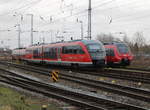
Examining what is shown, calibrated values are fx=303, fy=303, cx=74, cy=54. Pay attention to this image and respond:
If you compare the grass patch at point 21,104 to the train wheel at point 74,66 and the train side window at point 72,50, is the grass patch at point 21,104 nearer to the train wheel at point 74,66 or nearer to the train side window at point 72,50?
the train side window at point 72,50

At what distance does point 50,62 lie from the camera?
3594 cm

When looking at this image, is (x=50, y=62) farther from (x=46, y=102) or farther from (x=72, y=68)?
(x=46, y=102)

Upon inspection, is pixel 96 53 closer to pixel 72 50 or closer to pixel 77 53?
pixel 77 53

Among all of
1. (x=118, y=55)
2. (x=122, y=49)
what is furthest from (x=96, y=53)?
(x=122, y=49)

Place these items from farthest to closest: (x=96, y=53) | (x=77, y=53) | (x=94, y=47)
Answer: (x=77, y=53), (x=94, y=47), (x=96, y=53)

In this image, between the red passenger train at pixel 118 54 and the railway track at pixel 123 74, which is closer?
the railway track at pixel 123 74

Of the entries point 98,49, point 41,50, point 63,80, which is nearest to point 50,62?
point 41,50

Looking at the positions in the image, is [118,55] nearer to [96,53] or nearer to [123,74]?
[96,53]

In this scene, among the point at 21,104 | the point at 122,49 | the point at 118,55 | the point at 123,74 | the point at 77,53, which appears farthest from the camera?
the point at 122,49

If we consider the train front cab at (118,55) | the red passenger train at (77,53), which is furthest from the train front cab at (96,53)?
the train front cab at (118,55)

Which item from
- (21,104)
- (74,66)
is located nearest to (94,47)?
(74,66)

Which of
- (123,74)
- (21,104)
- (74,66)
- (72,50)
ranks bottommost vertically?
(21,104)

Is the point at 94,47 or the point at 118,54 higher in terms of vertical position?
the point at 94,47

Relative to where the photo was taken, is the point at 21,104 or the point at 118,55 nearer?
the point at 21,104
